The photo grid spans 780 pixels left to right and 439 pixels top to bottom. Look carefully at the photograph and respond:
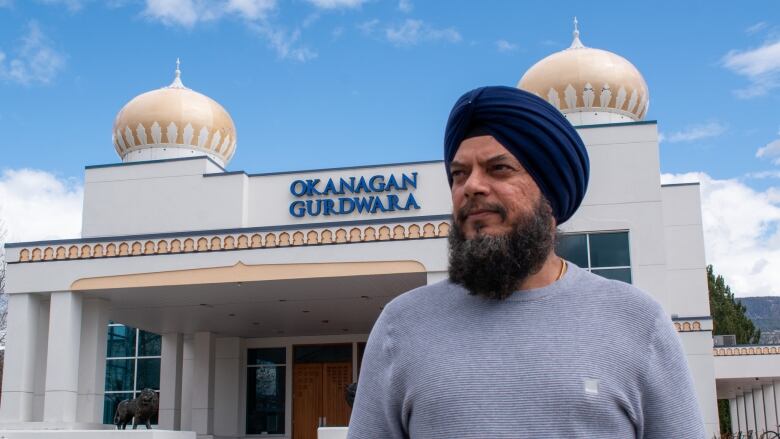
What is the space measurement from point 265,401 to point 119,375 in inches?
185

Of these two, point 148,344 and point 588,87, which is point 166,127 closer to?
point 148,344

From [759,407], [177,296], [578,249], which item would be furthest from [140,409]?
[759,407]

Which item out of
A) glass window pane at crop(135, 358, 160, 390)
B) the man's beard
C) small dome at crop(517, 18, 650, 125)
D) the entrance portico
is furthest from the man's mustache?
glass window pane at crop(135, 358, 160, 390)

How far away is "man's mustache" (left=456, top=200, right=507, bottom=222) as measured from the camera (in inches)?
74.0

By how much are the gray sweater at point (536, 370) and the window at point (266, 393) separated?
23972 millimetres

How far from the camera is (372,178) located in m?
19.5

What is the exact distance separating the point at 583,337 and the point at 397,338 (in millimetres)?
397

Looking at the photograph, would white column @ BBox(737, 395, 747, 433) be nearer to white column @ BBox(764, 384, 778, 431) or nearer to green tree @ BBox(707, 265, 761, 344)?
green tree @ BBox(707, 265, 761, 344)

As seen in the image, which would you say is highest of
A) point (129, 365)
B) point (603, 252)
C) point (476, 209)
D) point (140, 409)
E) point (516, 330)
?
point (603, 252)

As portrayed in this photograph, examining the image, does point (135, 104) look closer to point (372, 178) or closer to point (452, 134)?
point (372, 178)

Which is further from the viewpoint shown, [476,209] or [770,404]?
[770,404]

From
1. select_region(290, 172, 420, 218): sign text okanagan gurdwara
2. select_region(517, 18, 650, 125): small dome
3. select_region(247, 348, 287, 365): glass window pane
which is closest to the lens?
select_region(290, 172, 420, 218): sign text okanagan gurdwara

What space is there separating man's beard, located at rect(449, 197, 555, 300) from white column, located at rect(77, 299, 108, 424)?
58.2 feet

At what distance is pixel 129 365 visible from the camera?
26.4 m
